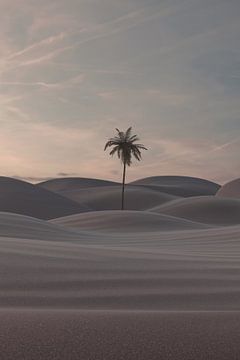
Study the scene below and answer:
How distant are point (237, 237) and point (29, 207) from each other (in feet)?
180

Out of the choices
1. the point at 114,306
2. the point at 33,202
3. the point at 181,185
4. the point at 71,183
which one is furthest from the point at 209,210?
the point at 181,185

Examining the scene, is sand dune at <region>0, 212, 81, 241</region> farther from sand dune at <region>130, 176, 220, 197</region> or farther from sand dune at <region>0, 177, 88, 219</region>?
sand dune at <region>130, 176, 220, 197</region>

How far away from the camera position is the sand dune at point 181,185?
14025cm

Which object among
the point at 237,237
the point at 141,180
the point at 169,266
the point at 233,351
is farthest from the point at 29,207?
the point at 141,180

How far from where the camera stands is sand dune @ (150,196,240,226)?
5038cm

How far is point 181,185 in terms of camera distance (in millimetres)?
155500

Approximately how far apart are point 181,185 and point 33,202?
89.8 m

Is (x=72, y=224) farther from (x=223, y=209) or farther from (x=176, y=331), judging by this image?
(x=176, y=331)

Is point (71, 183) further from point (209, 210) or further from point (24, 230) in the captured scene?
Result: point (24, 230)

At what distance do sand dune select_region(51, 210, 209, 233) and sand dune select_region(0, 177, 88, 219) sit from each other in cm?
3352

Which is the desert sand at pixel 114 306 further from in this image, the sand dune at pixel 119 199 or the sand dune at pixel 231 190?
the sand dune at pixel 231 190

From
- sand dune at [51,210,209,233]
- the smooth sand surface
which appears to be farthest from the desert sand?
sand dune at [51,210,209,233]

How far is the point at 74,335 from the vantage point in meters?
3.30

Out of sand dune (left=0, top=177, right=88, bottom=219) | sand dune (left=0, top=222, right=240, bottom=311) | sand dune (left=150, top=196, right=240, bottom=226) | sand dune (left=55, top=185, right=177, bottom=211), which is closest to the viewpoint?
sand dune (left=0, top=222, right=240, bottom=311)
